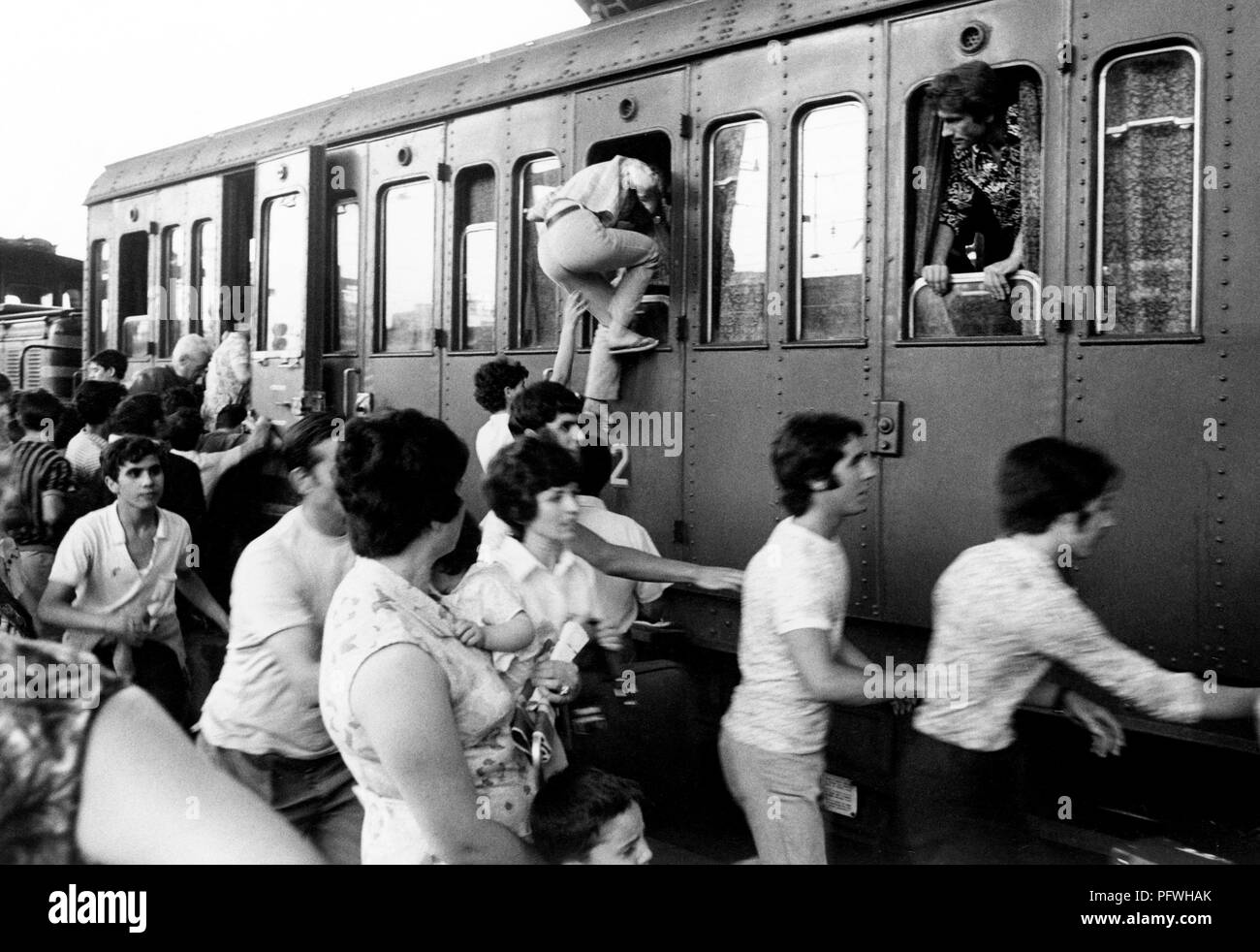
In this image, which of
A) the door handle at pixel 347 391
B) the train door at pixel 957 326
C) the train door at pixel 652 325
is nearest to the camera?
the train door at pixel 957 326

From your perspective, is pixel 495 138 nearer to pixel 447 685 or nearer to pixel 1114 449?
pixel 1114 449

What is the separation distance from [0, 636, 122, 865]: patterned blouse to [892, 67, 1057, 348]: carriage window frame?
368cm

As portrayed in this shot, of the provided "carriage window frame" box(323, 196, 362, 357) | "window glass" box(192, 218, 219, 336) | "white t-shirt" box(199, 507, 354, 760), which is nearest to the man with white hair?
"window glass" box(192, 218, 219, 336)

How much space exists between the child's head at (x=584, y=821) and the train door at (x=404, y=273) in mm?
4665

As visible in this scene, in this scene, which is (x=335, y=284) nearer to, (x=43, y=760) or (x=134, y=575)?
(x=134, y=575)

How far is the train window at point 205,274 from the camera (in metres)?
9.70

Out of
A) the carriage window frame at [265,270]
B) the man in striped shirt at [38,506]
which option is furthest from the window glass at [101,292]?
the man in striped shirt at [38,506]

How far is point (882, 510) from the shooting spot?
482 centimetres

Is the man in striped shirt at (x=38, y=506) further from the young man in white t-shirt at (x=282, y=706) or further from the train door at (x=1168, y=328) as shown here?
the train door at (x=1168, y=328)

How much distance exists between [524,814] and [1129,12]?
10.6ft

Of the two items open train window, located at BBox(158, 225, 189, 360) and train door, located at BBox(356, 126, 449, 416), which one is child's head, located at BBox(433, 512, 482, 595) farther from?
open train window, located at BBox(158, 225, 189, 360)

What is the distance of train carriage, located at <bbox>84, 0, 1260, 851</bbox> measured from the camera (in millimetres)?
3955

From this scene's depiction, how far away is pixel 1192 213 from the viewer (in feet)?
13.2

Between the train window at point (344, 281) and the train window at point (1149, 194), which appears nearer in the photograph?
the train window at point (1149, 194)
